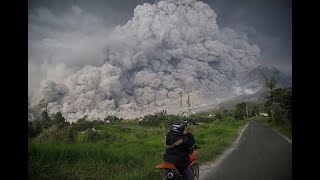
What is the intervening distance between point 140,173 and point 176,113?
1272mm

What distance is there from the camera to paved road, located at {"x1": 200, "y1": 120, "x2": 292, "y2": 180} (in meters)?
6.02

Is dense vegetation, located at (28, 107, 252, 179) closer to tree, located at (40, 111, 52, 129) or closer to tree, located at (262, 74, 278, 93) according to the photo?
tree, located at (40, 111, 52, 129)

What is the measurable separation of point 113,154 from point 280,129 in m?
3.00

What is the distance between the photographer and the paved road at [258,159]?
6.02 m

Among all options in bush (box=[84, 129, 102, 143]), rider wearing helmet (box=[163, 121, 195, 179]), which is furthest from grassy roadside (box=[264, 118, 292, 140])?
bush (box=[84, 129, 102, 143])

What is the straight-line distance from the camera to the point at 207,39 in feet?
22.3

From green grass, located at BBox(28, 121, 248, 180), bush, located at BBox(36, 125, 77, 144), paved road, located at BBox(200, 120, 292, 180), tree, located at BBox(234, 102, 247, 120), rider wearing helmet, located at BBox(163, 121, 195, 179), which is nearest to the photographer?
rider wearing helmet, located at BBox(163, 121, 195, 179)

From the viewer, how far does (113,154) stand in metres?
6.33

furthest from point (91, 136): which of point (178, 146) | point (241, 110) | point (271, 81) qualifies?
point (271, 81)

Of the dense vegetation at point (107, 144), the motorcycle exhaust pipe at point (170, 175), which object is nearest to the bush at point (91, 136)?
the dense vegetation at point (107, 144)

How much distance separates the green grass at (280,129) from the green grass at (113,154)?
597mm

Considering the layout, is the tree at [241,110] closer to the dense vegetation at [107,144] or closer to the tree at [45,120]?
the dense vegetation at [107,144]

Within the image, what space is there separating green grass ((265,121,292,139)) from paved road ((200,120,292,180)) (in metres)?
0.08
